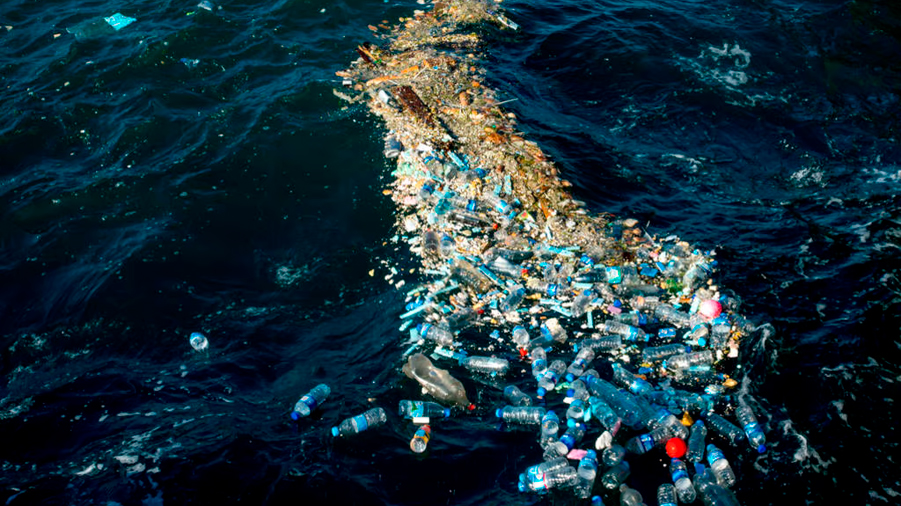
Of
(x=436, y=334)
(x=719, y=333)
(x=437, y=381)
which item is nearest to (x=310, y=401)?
(x=437, y=381)

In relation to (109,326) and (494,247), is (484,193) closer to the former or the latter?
(494,247)

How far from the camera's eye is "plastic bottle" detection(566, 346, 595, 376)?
19.1ft

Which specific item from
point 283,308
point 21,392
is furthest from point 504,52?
point 21,392

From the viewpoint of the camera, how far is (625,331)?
20.1 ft

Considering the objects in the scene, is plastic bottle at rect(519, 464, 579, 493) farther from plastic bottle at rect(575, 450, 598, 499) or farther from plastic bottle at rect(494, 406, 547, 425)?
plastic bottle at rect(494, 406, 547, 425)

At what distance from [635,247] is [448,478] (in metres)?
3.97

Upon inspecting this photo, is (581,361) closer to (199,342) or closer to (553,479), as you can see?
(553,479)

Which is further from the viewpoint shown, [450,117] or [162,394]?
[450,117]

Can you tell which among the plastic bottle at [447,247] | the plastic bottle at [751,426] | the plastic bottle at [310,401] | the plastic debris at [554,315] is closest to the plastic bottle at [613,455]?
the plastic debris at [554,315]

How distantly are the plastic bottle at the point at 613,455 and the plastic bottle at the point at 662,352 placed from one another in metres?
1.24

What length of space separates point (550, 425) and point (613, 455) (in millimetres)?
616

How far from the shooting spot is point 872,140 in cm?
911

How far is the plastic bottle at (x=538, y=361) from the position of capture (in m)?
5.82

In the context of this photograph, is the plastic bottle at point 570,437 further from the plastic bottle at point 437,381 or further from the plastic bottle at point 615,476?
the plastic bottle at point 437,381
